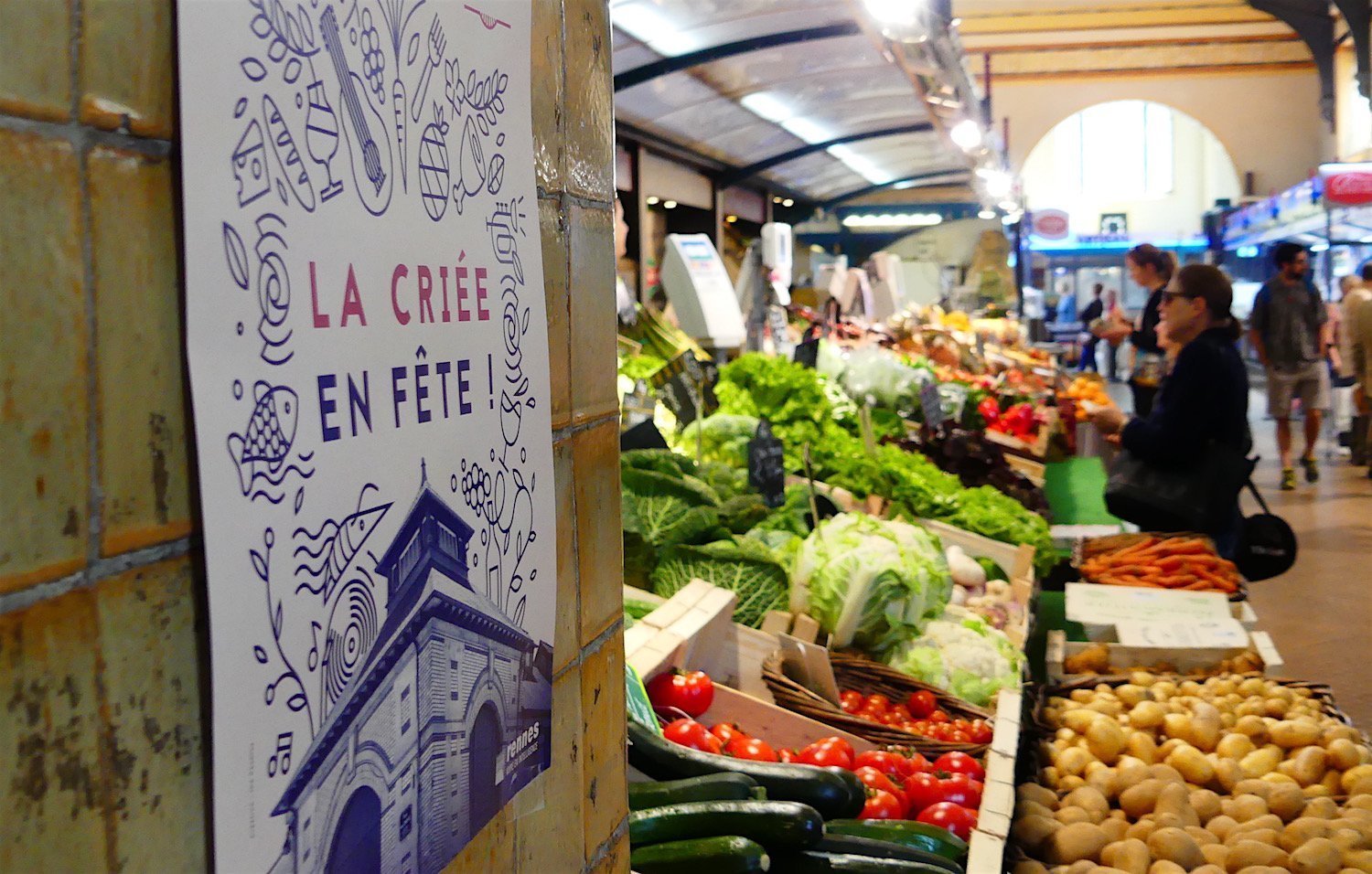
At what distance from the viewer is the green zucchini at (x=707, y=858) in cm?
191

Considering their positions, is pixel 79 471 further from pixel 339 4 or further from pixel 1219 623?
pixel 1219 623

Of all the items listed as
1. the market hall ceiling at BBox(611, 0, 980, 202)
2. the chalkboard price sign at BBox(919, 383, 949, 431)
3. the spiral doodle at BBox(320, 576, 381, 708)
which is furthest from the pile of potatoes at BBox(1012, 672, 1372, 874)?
the chalkboard price sign at BBox(919, 383, 949, 431)

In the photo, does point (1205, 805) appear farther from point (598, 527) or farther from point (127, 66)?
point (127, 66)

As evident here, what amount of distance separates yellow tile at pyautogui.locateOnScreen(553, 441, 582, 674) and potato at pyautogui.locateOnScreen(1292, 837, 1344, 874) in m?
2.20

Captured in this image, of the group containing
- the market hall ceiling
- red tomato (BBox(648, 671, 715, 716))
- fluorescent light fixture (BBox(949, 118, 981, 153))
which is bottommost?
red tomato (BBox(648, 671, 715, 716))

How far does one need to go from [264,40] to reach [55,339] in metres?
0.23

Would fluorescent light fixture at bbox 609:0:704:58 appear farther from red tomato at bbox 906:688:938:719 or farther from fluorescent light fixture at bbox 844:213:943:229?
fluorescent light fixture at bbox 844:213:943:229

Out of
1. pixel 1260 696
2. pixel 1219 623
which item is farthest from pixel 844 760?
pixel 1219 623

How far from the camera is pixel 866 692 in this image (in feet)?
11.1

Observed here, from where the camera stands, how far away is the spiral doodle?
0.77 meters

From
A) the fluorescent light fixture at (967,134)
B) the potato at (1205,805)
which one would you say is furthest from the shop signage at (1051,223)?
the potato at (1205,805)

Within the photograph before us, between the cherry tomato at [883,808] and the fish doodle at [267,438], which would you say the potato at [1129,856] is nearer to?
the cherry tomato at [883,808]

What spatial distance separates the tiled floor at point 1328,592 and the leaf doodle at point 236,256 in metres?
5.04

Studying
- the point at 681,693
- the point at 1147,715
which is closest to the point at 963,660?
the point at 1147,715
